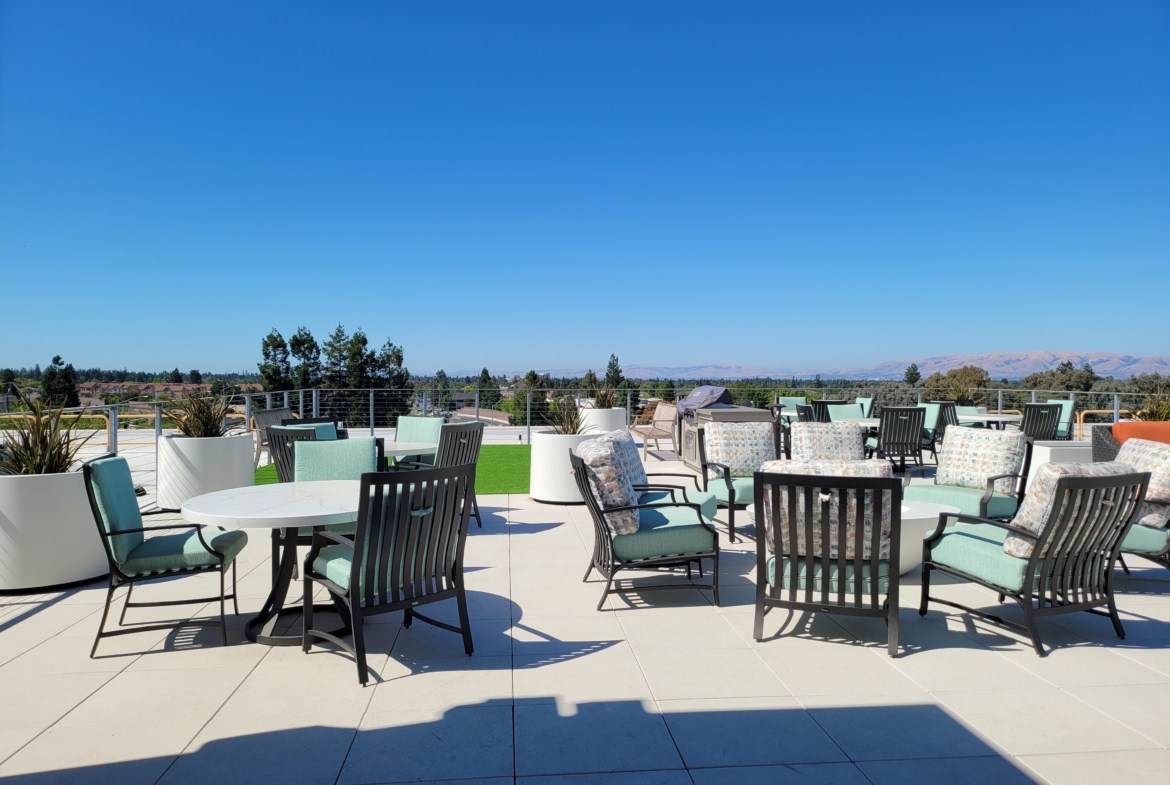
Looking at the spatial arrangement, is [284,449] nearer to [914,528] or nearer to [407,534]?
[407,534]

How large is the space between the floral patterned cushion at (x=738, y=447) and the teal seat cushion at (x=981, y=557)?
1974 mm

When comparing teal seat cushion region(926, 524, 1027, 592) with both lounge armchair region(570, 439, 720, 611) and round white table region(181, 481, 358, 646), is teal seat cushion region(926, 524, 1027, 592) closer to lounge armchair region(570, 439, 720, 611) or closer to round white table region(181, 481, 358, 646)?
lounge armchair region(570, 439, 720, 611)

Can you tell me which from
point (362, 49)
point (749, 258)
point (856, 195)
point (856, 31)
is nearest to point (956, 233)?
point (856, 195)

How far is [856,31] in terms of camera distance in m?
11.8

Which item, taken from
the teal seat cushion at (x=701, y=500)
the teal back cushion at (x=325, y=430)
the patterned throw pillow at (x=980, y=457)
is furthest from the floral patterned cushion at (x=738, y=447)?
the teal back cushion at (x=325, y=430)

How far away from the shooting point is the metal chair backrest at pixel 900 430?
7.44 meters

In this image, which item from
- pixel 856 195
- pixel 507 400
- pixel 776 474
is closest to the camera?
pixel 776 474

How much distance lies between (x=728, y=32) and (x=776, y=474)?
1228 centimetres

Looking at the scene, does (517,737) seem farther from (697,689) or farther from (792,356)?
(792,356)

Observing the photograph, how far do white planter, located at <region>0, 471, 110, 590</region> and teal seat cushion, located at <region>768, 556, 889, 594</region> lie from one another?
397 centimetres

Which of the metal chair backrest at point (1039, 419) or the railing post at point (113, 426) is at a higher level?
the railing post at point (113, 426)

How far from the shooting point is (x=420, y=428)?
20.9ft

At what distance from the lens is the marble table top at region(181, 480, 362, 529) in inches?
99.0

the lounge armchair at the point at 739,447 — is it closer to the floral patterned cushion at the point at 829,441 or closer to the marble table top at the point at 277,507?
the floral patterned cushion at the point at 829,441
